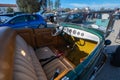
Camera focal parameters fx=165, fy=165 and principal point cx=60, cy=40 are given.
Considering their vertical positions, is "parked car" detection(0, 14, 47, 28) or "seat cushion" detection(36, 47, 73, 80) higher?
"seat cushion" detection(36, 47, 73, 80)

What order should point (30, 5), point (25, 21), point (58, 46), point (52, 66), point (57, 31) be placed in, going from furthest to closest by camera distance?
point (30, 5) < point (25, 21) < point (58, 46) < point (57, 31) < point (52, 66)

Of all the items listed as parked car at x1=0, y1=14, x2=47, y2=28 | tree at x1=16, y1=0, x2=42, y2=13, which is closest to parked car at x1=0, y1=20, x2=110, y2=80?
parked car at x1=0, y1=14, x2=47, y2=28

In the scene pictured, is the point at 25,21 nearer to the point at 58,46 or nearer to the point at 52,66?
the point at 58,46

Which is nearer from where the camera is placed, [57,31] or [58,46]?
[57,31]

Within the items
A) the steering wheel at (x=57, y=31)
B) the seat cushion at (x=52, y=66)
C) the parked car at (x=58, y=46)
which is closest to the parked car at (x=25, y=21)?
the steering wheel at (x=57, y=31)

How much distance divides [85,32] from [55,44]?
1272 mm

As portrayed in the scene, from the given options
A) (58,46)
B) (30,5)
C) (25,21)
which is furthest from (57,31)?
(30,5)

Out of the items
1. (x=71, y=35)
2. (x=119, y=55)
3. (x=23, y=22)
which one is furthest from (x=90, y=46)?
(x=23, y=22)

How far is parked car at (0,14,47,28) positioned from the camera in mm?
9102

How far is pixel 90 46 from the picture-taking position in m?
3.62

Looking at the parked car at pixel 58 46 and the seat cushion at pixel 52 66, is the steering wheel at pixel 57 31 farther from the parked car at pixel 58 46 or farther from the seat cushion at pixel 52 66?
the seat cushion at pixel 52 66

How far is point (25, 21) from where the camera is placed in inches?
375

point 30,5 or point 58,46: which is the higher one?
point 58,46

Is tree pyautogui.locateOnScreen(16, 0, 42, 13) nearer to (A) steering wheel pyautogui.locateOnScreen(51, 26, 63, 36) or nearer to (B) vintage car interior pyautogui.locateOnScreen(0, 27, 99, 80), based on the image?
(A) steering wheel pyautogui.locateOnScreen(51, 26, 63, 36)
